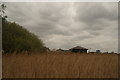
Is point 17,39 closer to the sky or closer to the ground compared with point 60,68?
closer to the sky

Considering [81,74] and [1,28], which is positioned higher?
[1,28]

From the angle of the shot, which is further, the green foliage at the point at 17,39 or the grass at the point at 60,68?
the green foliage at the point at 17,39

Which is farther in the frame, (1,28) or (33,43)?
(33,43)

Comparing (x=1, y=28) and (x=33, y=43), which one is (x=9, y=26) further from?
(x=33, y=43)

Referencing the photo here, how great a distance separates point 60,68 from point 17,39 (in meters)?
8.25

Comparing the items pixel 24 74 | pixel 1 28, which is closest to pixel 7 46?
pixel 1 28

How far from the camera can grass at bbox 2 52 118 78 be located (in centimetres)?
530

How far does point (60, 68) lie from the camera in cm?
559

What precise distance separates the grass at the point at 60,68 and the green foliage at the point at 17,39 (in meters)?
5.84

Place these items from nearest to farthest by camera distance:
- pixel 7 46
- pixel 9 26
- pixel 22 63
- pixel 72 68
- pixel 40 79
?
pixel 40 79 < pixel 72 68 < pixel 22 63 < pixel 7 46 < pixel 9 26

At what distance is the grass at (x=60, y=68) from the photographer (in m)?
5.30

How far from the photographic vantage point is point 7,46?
12.4m

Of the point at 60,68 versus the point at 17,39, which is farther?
the point at 17,39

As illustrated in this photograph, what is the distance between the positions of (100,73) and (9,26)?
10.1 metres
